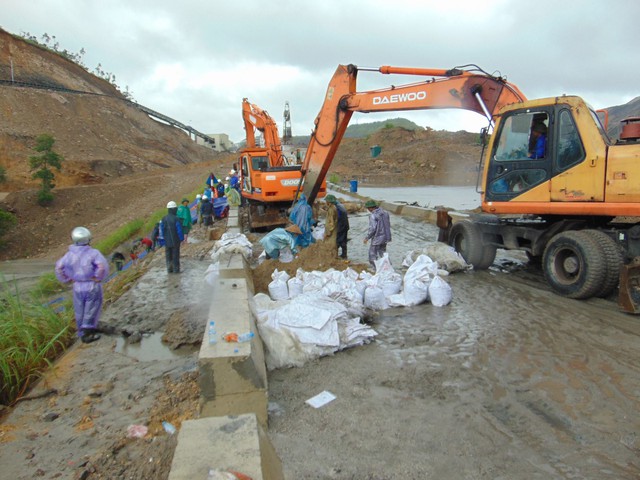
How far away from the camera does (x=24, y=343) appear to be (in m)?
5.07

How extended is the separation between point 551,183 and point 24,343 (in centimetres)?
703

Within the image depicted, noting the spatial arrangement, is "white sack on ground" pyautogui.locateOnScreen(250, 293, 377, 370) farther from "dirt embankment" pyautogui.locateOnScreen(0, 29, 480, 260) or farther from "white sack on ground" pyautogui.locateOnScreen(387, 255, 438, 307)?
"dirt embankment" pyautogui.locateOnScreen(0, 29, 480, 260)

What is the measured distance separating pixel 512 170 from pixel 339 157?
Result: 4072 centimetres

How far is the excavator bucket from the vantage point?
5.31 metres

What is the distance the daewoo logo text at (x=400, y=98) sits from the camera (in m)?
7.82

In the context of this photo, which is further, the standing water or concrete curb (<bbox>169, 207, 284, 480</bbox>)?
the standing water

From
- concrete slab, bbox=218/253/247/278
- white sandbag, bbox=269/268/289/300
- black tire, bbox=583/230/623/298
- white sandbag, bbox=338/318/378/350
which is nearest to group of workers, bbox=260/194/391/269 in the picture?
concrete slab, bbox=218/253/247/278

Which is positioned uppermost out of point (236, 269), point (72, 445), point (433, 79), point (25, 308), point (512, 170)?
point (433, 79)

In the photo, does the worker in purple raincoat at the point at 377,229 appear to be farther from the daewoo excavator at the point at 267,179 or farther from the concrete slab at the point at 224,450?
the concrete slab at the point at 224,450

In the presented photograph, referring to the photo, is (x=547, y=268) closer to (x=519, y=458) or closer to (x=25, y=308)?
(x=519, y=458)

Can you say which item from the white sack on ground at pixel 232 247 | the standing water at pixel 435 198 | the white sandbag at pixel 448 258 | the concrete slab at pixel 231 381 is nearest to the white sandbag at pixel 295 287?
the white sack on ground at pixel 232 247

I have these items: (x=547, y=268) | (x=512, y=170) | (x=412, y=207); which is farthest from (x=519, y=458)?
(x=412, y=207)

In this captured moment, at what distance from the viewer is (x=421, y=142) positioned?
148 ft

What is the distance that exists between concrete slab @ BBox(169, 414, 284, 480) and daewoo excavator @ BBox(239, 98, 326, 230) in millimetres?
8741
